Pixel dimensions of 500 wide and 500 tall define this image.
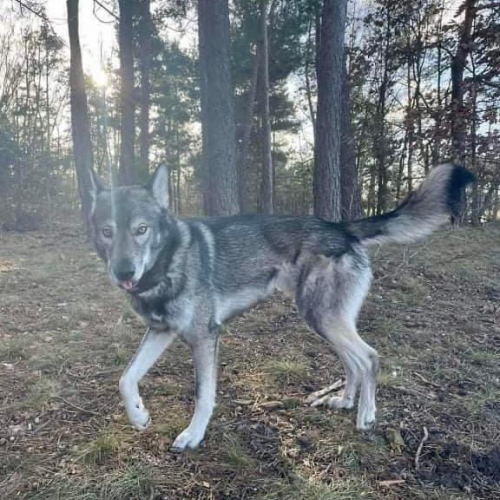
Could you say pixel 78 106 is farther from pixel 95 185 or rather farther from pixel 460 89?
pixel 460 89

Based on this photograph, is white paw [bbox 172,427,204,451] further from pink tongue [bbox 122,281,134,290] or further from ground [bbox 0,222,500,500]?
pink tongue [bbox 122,281,134,290]

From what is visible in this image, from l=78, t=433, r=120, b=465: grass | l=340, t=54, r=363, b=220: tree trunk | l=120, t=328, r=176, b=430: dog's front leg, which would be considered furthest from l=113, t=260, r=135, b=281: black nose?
l=340, t=54, r=363, b=220: tree trunk

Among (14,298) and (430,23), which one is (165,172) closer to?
(14,298)

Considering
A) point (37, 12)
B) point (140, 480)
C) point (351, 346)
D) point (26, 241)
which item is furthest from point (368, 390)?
point (26, 241)

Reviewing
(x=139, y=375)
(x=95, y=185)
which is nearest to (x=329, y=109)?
(x=95, y=185)

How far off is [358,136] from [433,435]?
10.8 metres

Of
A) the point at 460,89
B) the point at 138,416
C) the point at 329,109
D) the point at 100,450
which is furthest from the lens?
the point at 460,89

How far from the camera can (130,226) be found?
2508mm

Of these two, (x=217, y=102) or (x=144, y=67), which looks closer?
(x=217, y=102)

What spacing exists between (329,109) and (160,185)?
4.56 metres

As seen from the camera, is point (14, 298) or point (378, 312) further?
point (14, 298)

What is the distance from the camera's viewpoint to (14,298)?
511 cm

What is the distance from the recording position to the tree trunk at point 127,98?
390 inches

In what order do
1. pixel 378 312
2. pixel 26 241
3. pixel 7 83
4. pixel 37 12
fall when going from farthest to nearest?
1. pixel 7 83
2. pixel 26 241
3. pixel 37 12
4. pixel 378 312
